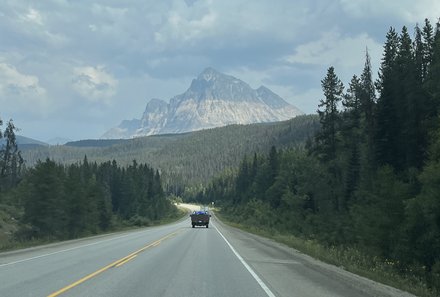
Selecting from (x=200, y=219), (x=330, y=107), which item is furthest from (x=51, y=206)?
(x=330, y=107)

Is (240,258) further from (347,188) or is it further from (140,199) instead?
(140,199)

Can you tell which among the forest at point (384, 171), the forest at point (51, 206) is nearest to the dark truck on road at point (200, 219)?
the forest at point (384, 171)

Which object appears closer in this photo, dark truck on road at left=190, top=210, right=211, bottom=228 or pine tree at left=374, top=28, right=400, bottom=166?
pine tree at left=374, top=28, right=400, bottom=166

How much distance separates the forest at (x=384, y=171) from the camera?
91.1 ft

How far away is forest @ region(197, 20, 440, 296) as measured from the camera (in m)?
27.8

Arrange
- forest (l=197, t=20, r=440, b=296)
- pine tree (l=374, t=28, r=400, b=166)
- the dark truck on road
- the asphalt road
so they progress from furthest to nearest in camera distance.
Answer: the dark truck on road → pine tree (l=374, t=28, r=400, b=166) → forest (l=197, t=20, r=440, b=296) → the asphalt road

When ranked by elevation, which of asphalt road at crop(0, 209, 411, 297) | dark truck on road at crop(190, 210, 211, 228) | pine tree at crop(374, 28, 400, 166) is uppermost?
pine tree at crop(374, 28, 400, 166)

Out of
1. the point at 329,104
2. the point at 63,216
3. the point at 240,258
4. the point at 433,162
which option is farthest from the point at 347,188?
the point at 240,258

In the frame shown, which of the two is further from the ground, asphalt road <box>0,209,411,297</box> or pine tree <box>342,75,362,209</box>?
pine tree <box>342,75,362,209</box>

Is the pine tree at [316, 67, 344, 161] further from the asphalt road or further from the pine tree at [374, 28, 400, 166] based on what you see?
the asphalt road

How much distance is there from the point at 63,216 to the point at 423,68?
4700 centimetres

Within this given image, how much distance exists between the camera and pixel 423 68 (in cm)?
5734

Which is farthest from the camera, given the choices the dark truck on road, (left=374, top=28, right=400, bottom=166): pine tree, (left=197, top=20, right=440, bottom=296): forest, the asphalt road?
the dark truck on road

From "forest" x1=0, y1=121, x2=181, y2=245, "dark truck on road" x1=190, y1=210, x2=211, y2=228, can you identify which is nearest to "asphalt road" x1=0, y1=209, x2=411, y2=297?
"forest" x1=0, y1=121, x2=181, y2=245
